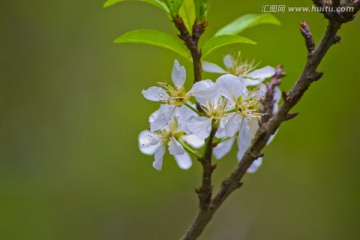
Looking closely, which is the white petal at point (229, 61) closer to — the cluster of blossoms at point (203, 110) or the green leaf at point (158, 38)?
the cluster of blossoms at point (203, 110)

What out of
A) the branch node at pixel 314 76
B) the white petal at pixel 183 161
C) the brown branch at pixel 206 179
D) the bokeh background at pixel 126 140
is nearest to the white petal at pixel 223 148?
the white petal at pixel 183 161

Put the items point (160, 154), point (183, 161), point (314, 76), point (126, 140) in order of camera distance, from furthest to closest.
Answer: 1. point (126, 140)
2. point (183, 161)
3. point (160, 154)
4. point (314, 76)

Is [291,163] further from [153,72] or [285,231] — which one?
[153,72]

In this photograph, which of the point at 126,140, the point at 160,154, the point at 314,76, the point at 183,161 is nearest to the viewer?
the point at 314,76

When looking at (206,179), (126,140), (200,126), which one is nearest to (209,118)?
(200,126)

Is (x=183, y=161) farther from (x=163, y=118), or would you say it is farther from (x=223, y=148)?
(x=163, y=118)

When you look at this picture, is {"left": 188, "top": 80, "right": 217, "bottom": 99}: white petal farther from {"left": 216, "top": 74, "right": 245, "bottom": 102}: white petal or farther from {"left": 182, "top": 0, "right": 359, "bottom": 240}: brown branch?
{"left": 182, "top": 0, "right": 359, "bottom": 240}: brown branch

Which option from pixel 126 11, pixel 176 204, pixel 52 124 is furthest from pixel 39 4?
pixel 176 204

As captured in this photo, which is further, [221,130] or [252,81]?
[252,81]
